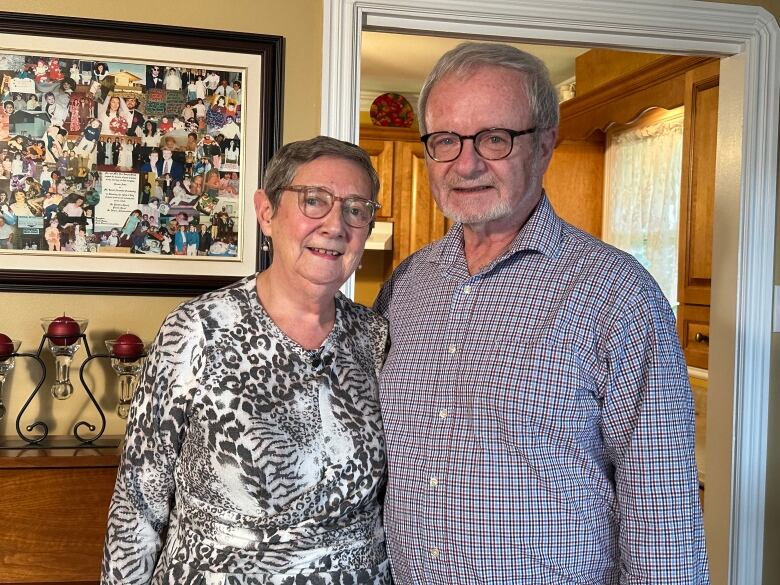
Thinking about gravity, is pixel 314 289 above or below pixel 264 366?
above

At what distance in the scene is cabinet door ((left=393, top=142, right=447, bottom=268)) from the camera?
5.91m

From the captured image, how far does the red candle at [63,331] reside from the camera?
2.27m

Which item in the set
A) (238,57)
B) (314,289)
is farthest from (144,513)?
(238,57)

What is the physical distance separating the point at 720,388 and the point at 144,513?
6.43 ft

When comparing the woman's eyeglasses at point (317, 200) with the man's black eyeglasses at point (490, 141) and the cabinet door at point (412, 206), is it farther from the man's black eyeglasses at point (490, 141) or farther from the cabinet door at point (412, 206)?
the cabinet door at point (412, 206)

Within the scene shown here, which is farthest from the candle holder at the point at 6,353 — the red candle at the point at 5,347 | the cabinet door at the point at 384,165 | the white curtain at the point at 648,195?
the cabinet door at the point at 384,165

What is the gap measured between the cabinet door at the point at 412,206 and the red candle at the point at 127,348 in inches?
145

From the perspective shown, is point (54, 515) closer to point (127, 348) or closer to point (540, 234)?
point (127, 348)

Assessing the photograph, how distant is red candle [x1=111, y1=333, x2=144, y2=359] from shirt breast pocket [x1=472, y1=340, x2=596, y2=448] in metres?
1.15

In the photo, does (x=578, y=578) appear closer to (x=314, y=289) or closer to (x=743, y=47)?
(x=314, y=289)

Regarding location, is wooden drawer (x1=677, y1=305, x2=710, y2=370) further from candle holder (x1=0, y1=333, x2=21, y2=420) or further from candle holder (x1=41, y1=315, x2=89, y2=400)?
candle holder (x1=0, y1=333, x2=21, y2=420)

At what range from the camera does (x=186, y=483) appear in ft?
5.14

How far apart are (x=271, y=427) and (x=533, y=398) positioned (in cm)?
47

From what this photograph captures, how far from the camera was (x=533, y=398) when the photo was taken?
150 centimetres
